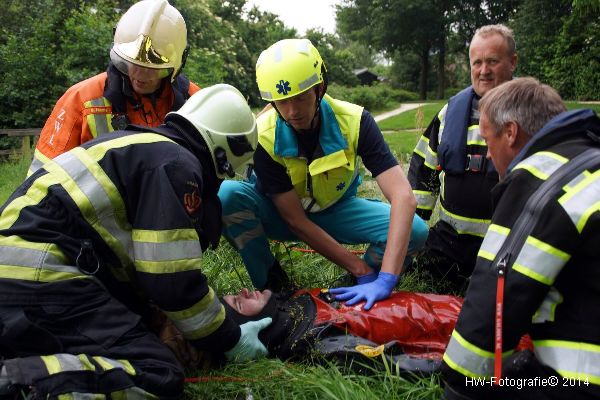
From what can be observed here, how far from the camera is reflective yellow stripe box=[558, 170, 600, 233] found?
5.73 feet

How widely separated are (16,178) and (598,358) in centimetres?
853

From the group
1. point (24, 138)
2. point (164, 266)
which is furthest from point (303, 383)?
point (24, 138)

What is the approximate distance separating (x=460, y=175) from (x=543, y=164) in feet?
6.23

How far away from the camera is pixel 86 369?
2.11m

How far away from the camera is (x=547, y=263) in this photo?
1.79m

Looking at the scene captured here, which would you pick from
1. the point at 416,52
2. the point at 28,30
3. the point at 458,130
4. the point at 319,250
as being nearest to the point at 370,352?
the point at 319,250

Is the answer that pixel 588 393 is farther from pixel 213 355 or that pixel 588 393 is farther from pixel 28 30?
pixel 28 30

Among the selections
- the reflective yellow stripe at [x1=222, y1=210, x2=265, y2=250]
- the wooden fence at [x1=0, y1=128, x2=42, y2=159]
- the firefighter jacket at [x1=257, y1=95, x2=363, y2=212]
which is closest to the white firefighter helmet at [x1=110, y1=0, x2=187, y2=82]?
the firefighter jacket at [x1=257, y1=95, x2=363, y2=212]

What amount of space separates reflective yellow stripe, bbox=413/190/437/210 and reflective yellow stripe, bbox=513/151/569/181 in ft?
7.25

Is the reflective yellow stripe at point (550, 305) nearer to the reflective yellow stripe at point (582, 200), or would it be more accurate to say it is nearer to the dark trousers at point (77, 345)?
the reflective yellow stripe at point (582, 200)

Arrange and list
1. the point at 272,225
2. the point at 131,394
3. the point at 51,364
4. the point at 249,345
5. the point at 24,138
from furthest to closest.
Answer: the point at 24,138 < the point at 272,225 < the point at 249,345 < the point at 131,394 < the point at 51,364

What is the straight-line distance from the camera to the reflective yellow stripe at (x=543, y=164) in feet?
6.11

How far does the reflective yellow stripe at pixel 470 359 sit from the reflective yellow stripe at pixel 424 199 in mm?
2212

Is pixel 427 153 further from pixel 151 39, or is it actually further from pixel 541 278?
pixel 541 278
